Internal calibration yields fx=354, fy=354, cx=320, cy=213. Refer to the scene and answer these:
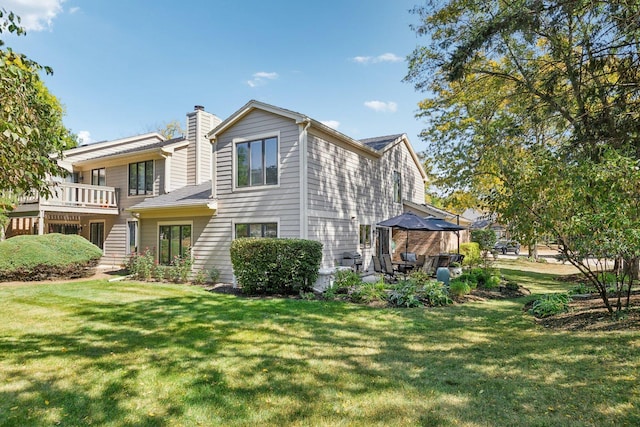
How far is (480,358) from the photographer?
16.4 feet

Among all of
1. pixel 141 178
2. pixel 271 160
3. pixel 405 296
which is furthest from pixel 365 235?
pixel 141 178

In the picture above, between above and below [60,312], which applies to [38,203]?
above

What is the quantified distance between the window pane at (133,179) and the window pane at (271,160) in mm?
8503

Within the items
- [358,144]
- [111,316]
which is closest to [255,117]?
[358,144]

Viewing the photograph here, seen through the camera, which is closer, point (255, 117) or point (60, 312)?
point (60, 312)

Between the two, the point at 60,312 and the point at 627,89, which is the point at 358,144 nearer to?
the point at 627,89

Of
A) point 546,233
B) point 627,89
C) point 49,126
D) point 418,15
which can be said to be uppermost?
point 418,15

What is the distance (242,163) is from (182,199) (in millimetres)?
3330

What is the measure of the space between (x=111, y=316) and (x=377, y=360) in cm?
593

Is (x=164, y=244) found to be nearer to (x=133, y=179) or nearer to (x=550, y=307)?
(x=133, y=179)

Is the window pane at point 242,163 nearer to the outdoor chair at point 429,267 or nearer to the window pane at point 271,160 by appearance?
the window pane at point 271,160

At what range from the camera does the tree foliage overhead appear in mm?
3658

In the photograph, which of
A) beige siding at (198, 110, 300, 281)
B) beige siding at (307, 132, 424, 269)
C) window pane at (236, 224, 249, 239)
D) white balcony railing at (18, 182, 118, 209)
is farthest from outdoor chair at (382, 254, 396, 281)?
white balcony railing at (18, 182, 118, 209)

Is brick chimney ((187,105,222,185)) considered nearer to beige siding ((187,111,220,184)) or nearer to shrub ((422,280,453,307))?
beige siding ((187,111,220,184))
